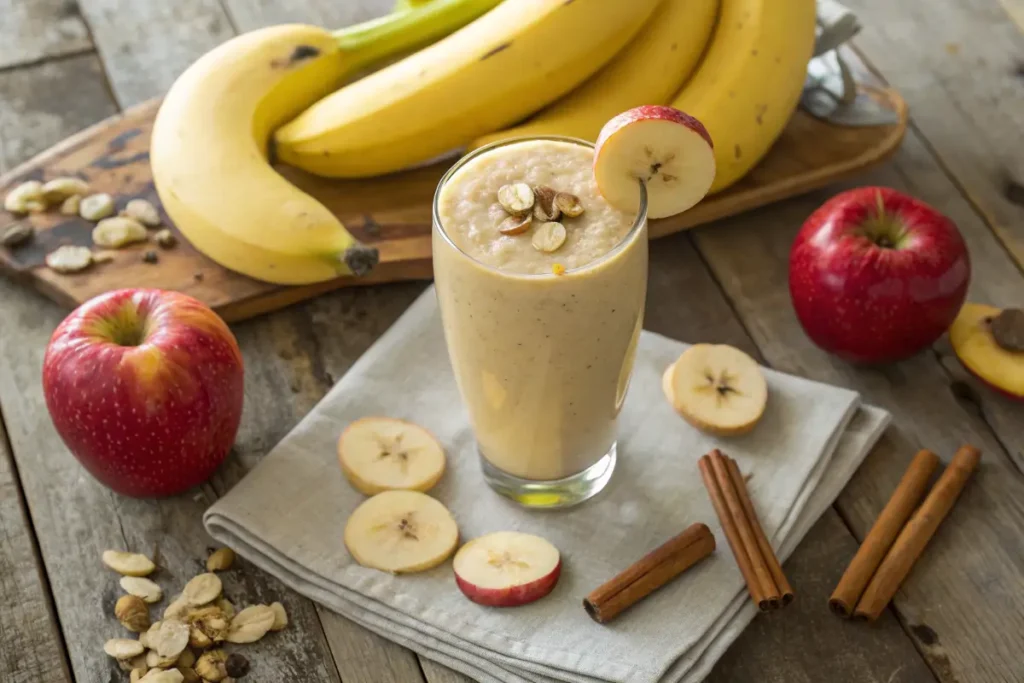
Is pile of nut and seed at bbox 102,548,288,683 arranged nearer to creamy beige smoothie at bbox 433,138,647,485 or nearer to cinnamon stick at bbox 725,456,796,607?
creamy beige smoothie at bbox 433,138,647,485

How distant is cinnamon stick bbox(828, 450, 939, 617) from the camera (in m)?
1.08

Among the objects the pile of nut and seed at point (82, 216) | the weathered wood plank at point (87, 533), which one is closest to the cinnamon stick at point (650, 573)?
the weathered wood plank at point (87, 533)

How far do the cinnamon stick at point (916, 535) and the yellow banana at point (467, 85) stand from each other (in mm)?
653

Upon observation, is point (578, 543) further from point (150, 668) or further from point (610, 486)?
point (150, 668)

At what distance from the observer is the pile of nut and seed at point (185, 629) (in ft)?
3.43

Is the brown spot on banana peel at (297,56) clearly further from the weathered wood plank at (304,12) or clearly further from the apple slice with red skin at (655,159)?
the apple slice with red skin at (655,159)

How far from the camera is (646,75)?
55.7 inches

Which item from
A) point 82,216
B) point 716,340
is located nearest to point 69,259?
point 82,216

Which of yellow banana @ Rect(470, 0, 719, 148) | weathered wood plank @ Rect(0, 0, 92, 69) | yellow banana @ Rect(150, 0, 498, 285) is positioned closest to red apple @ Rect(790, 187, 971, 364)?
yellow banana @ Rect(470, 0, 719, 148)

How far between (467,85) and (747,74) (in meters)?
0.35

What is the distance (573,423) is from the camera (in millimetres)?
1100

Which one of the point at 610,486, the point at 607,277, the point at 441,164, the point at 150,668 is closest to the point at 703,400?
the point at 610,486

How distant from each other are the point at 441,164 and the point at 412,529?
23.2 inches

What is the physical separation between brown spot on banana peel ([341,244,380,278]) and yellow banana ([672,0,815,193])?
431 mm
